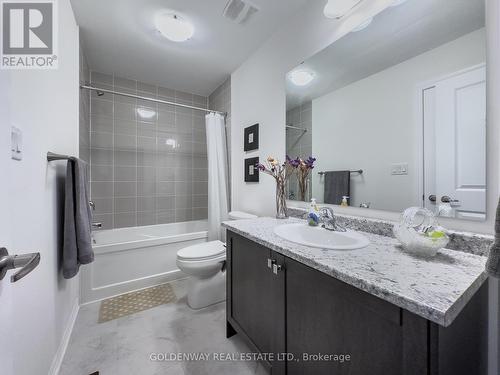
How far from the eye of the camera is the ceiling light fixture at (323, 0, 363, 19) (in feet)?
4.00

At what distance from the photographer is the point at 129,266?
6.58ft

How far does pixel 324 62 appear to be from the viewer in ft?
4.73

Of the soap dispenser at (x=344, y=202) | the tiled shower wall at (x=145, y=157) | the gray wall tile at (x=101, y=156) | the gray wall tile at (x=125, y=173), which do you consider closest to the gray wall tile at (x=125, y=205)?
the tiled shower wall at (x=145, y=157)

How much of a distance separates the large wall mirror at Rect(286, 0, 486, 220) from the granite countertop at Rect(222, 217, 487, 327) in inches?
11.9

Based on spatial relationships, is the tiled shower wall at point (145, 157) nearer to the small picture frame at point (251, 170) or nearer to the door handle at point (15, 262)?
the small picture frame at point (251, 170)

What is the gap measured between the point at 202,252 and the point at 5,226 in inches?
55.7

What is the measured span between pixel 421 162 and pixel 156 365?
1.80m

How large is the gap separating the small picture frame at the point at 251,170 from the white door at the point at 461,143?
137 centimetres

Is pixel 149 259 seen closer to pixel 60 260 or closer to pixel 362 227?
pixel 60 260

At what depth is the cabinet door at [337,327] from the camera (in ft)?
1.90

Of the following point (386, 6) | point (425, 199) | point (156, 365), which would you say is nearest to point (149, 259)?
point (156, 365)

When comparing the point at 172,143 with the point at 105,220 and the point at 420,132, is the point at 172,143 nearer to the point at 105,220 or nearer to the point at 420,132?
the point at 105,220

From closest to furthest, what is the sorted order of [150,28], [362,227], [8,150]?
[8,150]
[362,227]
[150,28]

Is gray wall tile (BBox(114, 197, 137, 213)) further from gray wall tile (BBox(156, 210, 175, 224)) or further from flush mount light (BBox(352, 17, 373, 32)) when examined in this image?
flush mount light (BBox(352, 17, 373, 32))
